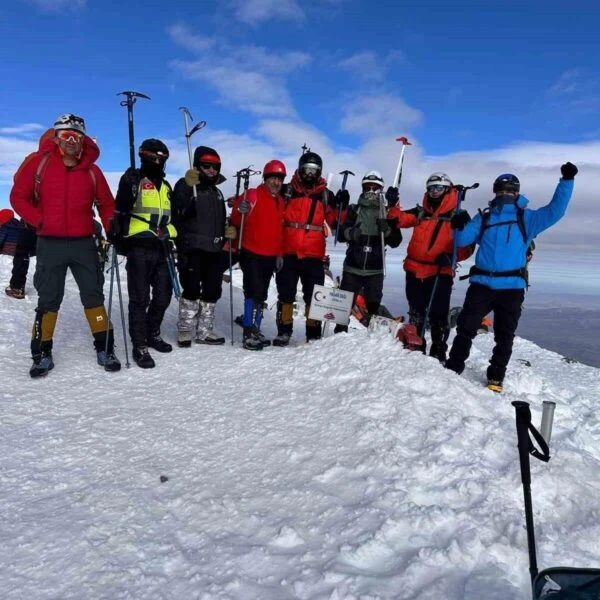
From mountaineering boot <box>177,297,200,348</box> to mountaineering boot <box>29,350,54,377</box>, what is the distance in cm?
208

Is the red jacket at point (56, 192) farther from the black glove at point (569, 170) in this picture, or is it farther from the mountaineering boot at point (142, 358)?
the black glove at point (569, 170)

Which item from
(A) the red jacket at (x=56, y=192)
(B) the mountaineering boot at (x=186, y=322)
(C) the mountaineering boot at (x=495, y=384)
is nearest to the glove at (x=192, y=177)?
(A) the red jacket at (x=56, y=192)

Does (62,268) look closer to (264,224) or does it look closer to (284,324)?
(264,224)

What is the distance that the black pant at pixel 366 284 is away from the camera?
7715mm

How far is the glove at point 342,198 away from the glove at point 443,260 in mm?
1841

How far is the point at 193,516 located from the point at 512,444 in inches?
113

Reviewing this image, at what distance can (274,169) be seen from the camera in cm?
743

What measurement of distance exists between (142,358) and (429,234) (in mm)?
4916

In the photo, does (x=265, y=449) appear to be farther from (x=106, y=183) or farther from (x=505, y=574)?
(x=106, y=183)

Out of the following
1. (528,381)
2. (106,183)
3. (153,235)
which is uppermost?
(106,183)

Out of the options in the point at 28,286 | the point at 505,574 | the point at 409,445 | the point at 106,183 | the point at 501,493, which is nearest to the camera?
the point at 505,574

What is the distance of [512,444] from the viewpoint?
160 inches

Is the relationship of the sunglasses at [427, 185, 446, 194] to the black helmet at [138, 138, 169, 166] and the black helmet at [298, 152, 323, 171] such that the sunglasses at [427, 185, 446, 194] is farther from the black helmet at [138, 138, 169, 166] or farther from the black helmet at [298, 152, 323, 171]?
the black helmet at [138, 138, 169, 166]

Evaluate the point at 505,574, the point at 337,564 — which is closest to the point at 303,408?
the point at 337,564
